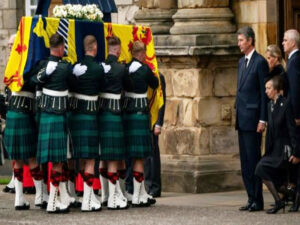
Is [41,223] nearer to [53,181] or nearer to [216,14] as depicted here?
[53,181]

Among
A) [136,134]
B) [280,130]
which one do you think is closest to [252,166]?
[280,130]

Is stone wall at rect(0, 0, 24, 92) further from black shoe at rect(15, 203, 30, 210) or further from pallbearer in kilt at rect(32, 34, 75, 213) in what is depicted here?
pallbearer in kilt at rect(32, 34, 75, 213)

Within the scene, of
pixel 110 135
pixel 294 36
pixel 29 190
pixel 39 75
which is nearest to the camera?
pixel 39 75

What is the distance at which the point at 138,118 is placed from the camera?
1557cm

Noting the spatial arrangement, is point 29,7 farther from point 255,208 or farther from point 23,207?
point 255,208

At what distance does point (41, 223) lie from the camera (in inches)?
555

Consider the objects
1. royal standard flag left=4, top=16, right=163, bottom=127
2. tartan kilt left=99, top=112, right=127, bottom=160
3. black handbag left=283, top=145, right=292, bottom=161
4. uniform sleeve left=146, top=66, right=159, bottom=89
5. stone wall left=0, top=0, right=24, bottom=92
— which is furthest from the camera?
stone wall left=0, top=0, right=24, bottom=92

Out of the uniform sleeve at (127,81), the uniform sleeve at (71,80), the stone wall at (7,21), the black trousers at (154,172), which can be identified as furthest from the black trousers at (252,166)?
the stone wall at (7,21)

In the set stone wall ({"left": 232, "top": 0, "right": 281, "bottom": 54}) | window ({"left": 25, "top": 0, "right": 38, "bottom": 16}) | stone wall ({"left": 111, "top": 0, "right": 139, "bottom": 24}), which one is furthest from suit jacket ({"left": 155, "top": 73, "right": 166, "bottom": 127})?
window ({"left": 25, "top": 0, "right": 38, "bottom": 16})

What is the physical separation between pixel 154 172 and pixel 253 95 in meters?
2.28

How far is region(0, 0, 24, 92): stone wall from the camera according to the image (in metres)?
28.6

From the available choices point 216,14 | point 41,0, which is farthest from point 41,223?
point 216,14

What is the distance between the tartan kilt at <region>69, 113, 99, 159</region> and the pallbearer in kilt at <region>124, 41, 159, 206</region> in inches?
21.4

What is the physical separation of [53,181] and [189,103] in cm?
299
